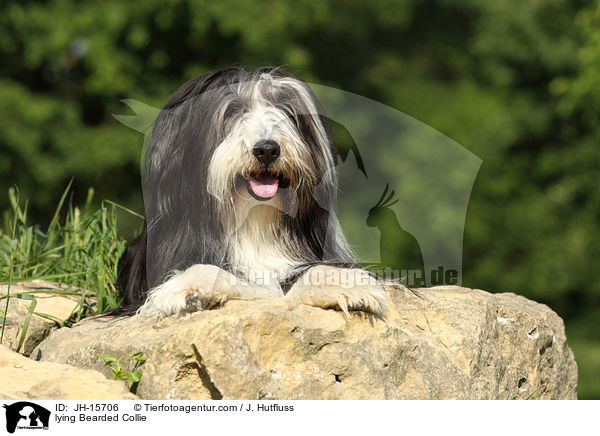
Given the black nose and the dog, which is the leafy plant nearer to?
the dog

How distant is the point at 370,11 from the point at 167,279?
13.9 metres

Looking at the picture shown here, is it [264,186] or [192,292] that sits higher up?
[264,186]

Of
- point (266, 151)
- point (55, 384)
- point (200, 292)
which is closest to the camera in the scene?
point (55, 384)

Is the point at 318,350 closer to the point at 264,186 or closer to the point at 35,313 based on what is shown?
the point at 264,186

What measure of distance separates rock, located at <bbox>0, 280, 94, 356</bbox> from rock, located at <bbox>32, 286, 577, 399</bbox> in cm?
21

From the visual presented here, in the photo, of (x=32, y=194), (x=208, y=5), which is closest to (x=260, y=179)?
(x=208, y=5)

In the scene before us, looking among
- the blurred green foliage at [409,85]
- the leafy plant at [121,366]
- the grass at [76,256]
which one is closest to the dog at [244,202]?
the leafy plant at [121,366]

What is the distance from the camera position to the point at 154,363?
3.52 metres

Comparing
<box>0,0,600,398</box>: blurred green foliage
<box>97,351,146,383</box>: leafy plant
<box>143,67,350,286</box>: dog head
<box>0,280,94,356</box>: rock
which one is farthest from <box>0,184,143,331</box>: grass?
<box>0,0,600,398</box>: blurred green foliage

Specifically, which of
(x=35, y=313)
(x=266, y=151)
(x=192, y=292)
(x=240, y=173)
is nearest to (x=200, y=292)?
(x=192, y=292)

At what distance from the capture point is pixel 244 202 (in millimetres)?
4105
